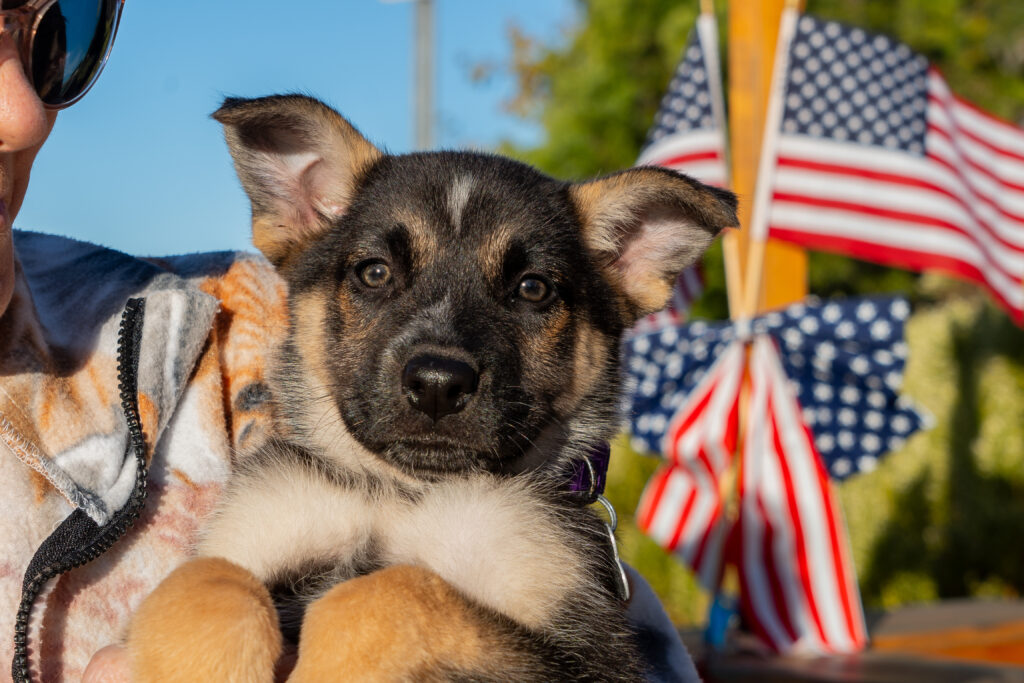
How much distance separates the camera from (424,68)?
17266mm

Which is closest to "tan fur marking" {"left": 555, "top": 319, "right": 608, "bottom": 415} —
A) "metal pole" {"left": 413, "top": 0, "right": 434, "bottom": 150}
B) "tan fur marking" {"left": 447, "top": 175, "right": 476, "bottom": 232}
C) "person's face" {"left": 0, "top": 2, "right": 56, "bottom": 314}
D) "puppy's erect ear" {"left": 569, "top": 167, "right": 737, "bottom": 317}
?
"puppy's erect ear" {"left": 569, "top": 167, "right": 737, "bottom": 317}

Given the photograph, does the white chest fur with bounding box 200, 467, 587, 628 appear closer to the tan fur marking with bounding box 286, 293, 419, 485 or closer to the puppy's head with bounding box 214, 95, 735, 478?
the puppy's head with bounding box 214, 95, 735, 478

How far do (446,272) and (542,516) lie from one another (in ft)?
2.52

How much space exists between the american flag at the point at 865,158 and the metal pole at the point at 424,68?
1100cm

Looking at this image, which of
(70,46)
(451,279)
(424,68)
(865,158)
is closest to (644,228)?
(451,279)

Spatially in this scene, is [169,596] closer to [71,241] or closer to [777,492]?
[71,241]

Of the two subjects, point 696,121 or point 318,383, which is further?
point 696,121

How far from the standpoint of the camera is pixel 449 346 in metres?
2.62

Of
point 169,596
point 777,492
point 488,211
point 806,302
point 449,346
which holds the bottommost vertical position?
point 777,492

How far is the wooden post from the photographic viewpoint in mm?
6703

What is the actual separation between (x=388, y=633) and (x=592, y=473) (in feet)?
3.52

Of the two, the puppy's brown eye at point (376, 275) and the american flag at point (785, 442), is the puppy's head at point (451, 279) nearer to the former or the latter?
the puppy's brown eye at point (376, 275)

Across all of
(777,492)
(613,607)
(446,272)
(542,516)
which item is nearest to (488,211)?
(446,272)

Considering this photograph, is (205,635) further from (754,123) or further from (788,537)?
(754,123)
